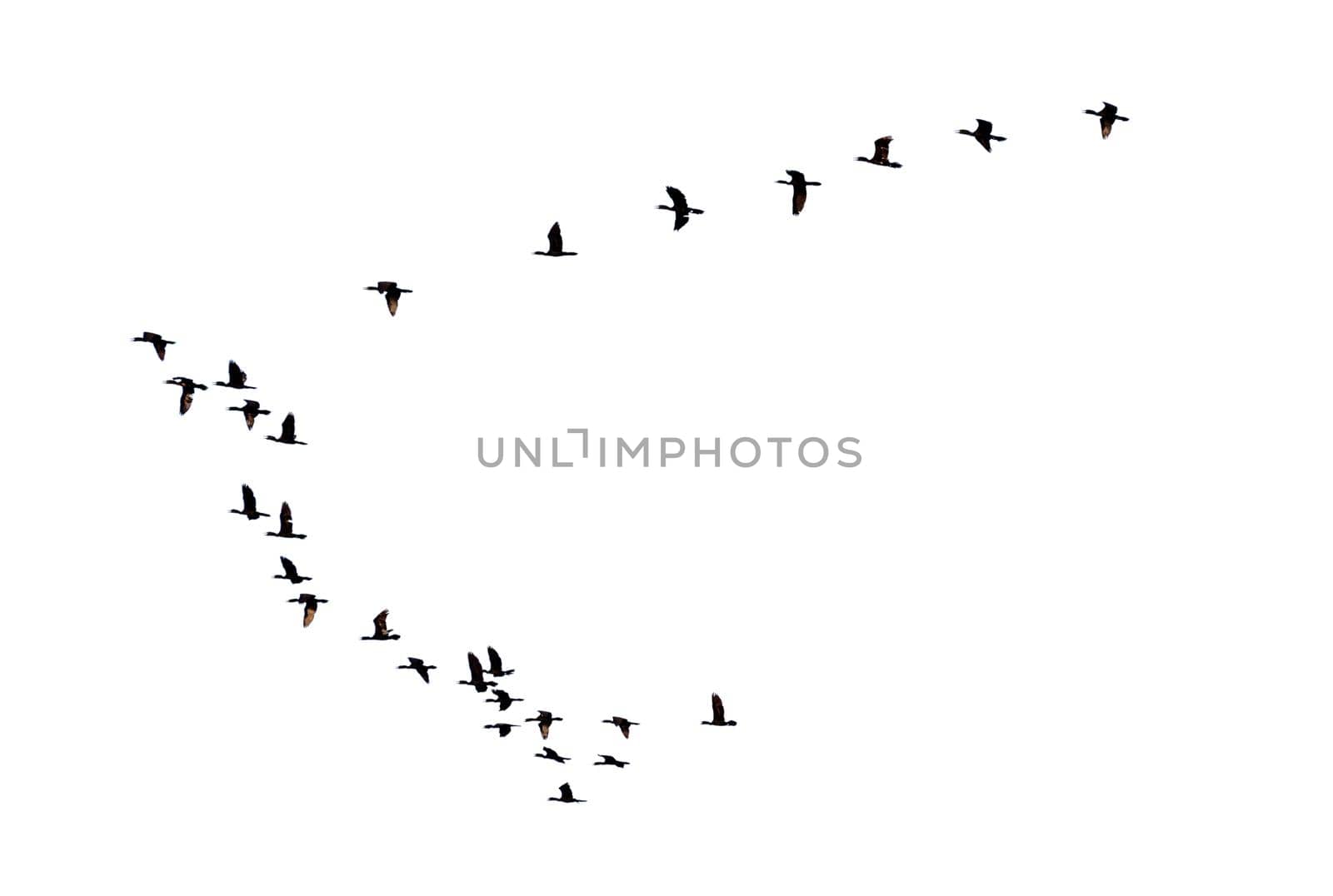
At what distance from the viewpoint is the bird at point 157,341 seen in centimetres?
7119

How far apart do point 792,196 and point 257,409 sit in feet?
Answer: 47.8

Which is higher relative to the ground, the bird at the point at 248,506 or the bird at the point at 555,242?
the bird at the point at 555,242

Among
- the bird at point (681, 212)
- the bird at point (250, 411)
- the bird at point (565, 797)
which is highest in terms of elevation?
the bird at point (681, 212)

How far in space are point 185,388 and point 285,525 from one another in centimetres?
431

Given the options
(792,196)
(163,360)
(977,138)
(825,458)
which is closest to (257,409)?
(163,360)

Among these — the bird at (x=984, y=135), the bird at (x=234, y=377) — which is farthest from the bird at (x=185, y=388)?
the bird at (x=984, y=135)

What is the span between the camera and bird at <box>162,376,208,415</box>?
71188 mm

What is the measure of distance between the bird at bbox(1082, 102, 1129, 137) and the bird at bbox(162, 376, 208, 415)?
2307cm

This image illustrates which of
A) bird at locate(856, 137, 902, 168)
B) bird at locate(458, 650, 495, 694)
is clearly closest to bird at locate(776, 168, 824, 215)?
bird at locate(856, 137, 902, 168)

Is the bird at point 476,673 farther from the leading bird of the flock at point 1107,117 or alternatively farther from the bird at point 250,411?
the leading bird of the flock at point 1107,117

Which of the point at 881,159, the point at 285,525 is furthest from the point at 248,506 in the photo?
the point at 881,159

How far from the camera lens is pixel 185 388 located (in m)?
71.3

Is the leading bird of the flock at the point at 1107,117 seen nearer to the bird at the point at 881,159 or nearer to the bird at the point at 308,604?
the bird at the point at 881,159

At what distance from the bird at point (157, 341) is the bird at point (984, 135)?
66.9 ft
